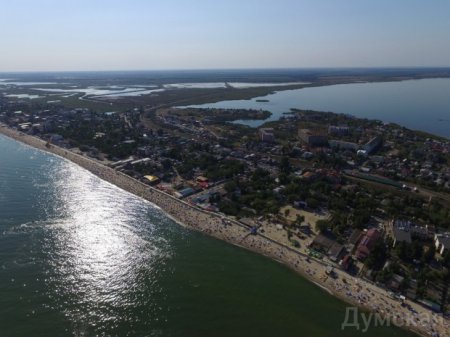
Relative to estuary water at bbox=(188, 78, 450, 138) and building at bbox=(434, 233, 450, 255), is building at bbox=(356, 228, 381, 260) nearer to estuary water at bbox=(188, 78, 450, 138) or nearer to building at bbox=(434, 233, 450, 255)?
building at bbox=(434, 233, 450, 255)

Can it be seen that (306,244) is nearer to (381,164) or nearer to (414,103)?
(381,164)

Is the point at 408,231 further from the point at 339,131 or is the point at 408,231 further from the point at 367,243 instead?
the point at 339,131

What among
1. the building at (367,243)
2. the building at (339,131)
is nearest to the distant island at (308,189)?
the building at (367,243)

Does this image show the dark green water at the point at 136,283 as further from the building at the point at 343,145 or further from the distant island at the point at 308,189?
the building at the point at 343,145

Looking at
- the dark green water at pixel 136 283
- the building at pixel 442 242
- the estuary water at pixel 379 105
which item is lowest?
the dark green water at pixel 136 283

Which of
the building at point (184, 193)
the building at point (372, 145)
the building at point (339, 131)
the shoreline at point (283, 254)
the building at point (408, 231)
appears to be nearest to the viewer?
the shoreline at point (283, 254)

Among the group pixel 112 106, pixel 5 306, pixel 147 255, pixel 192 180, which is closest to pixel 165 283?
pixel 147 255
